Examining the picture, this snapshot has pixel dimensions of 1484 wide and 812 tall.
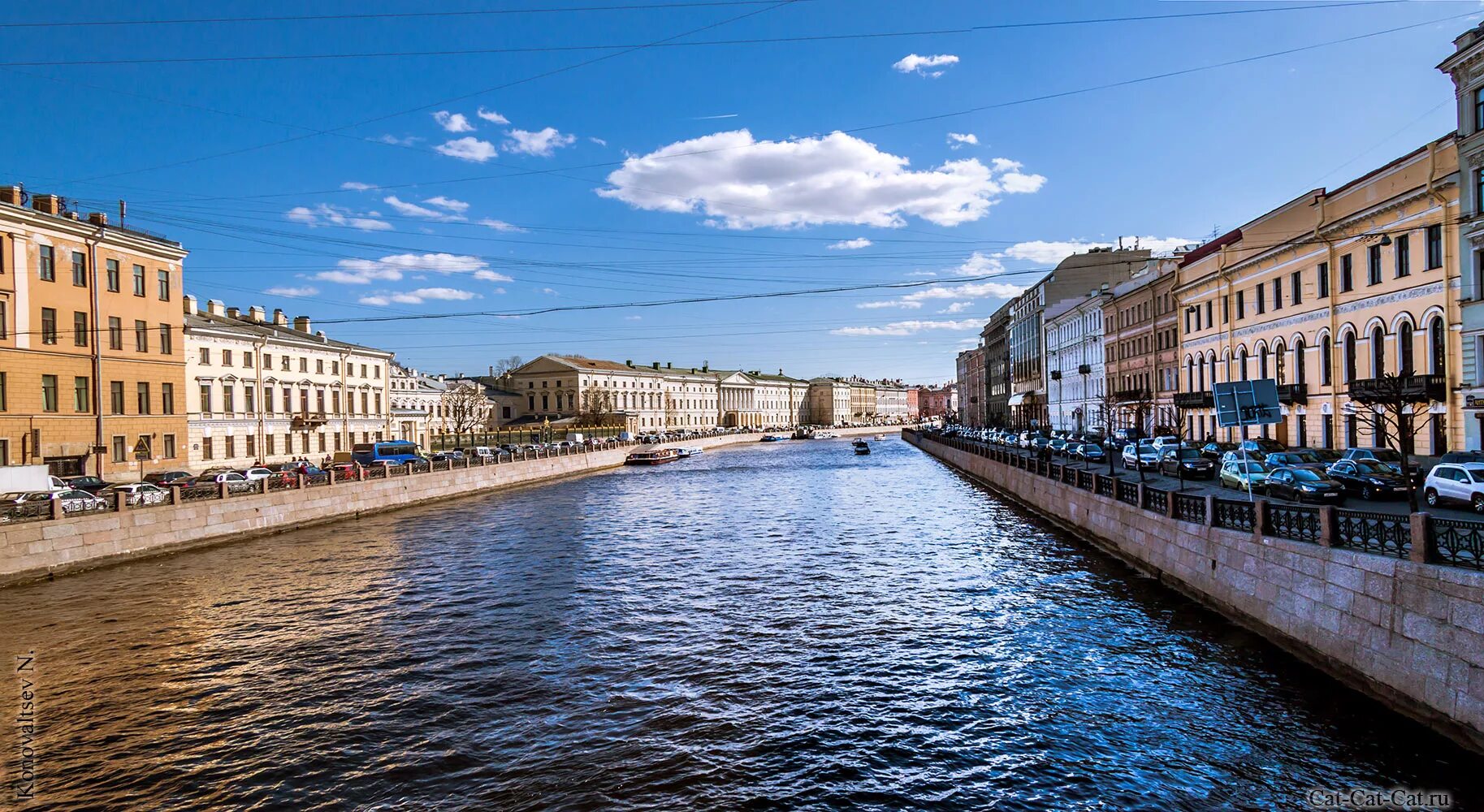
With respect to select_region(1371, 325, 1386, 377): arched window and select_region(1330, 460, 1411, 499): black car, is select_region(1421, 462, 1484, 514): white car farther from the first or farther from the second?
select_region(1371, 325, 1386, 377): arched window

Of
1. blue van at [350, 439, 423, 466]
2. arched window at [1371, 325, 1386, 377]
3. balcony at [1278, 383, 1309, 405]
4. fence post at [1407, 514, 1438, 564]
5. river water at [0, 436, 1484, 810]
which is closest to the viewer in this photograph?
river water at [0, 436, 1484, 810]

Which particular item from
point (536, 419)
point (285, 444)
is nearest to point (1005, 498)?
point (285, 444)

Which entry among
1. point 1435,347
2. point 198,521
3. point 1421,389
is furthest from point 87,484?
point 1435,347

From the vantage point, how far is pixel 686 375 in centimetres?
15725

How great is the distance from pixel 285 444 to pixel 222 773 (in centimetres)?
5033

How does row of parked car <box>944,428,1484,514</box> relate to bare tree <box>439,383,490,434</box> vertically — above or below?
below

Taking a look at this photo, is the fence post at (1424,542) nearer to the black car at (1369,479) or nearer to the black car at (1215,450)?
the black car at (1369,479)

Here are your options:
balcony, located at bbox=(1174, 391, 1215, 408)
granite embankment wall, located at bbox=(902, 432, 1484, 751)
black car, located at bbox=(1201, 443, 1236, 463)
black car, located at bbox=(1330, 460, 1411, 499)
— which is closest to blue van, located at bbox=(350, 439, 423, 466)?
black car, located at bbox=(1201, 443, 1236, 463)

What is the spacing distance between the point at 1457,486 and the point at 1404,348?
15.6 meters

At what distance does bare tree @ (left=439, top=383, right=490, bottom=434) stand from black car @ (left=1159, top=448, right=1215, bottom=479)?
80993 millimetres

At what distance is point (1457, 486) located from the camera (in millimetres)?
18281

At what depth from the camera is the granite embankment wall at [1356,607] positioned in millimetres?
8742

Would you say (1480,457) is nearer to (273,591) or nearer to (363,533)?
(273,591)

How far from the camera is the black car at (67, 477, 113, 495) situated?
3120cm
